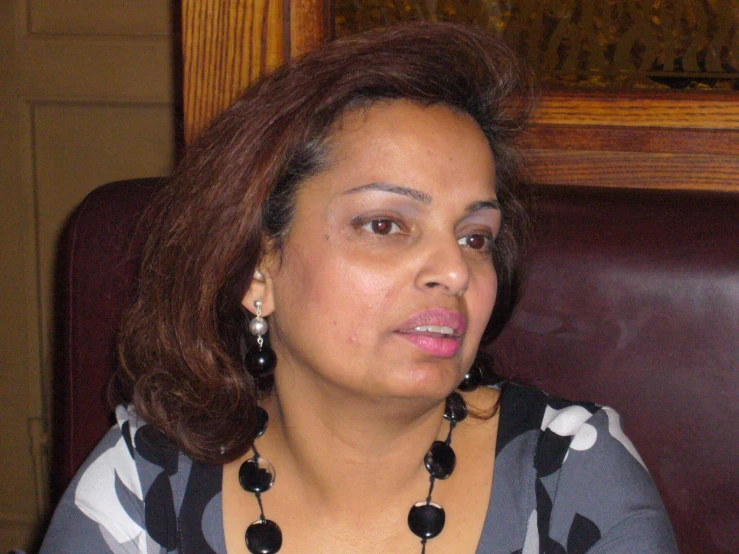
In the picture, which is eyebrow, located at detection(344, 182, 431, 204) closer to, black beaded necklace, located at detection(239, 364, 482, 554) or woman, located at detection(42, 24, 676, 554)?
woman, located at detection(42, 24, 676, 554)

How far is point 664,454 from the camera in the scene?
45.7 inches

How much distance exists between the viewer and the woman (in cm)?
98

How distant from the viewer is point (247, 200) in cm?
108

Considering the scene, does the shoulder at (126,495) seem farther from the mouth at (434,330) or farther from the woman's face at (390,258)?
the mouth at (434,330)

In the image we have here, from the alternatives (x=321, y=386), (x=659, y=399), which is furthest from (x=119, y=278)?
(x=659, y=399)

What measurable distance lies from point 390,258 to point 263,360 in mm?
317

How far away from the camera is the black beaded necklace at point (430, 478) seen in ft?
3.62

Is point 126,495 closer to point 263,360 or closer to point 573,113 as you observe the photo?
point 263,360

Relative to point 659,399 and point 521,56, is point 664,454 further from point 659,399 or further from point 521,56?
point 521,56

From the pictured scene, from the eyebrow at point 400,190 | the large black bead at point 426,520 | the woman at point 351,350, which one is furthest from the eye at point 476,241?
the large black bead at point 426,520

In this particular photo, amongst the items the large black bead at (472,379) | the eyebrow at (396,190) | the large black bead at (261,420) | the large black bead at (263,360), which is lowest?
the large black bead at (261,420)

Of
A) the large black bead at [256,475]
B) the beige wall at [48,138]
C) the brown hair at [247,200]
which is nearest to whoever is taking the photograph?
the brown hair at [247,200]

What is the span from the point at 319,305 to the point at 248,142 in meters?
0.26

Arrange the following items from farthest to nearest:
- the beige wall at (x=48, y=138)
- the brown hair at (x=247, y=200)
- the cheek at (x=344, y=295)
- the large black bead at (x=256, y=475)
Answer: the beige wall at (x=48, y=138) < the large black bead at (x=256, y=475) < the brown hair at (x=247, y=200) < the cheek at (x=344, y=295)
